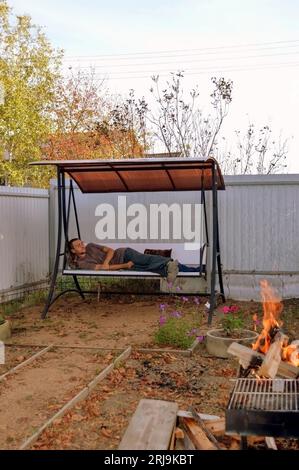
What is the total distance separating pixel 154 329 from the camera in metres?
7.19

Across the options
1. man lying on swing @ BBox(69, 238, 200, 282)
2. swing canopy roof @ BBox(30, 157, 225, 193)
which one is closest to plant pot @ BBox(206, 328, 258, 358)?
man lying on swing @ BBox(69, 238, 200, 282)

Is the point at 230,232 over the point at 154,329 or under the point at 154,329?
over

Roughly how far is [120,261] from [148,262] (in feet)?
1.79

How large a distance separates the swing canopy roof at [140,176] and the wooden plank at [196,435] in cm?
445

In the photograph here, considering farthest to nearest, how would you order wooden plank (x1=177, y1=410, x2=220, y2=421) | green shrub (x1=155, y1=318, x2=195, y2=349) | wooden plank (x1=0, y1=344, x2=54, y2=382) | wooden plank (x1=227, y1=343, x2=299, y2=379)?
1. green shrub (x1=155, y1=318, x2=195, y2=349)
2. wooden plank (x1=0, y1=344, x2=54, y2=382)
3. wooden plank (x1=227, y1=343, x2=299, y2=379)
4. wooden plank (x1=177, y1=410, x2=220, y2=421)

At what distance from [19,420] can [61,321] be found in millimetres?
3686

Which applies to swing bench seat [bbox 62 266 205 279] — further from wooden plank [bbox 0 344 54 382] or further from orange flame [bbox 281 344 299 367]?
orange flame [bbox 281 344 299 367]

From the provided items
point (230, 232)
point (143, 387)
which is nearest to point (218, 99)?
point (230, 232)

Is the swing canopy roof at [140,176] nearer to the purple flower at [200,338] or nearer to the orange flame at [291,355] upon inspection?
the purple flower at [200,338]

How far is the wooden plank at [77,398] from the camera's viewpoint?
362cm

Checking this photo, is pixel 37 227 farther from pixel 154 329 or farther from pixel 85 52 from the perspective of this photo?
pixel 85 52

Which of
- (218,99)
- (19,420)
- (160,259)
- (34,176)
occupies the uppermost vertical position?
(218,99)

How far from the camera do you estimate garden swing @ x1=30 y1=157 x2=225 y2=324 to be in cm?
764

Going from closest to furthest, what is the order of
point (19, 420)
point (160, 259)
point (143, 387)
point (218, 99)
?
1. point (19, 420)
2. point (143, 387)
3. point (160, 259)
4. point (218, 99)
